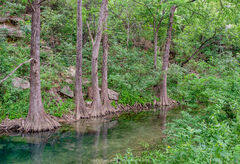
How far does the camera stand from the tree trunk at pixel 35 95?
9.31 metres

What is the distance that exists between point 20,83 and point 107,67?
751 cm

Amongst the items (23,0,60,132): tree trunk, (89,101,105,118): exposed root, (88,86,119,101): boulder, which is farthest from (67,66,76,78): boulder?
(23,0,60,132): tree trunk

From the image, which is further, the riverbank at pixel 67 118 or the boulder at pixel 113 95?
the boulder at pixel 113 95

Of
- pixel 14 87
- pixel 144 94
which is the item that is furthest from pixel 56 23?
pixel 144 94

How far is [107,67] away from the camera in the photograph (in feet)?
56.1

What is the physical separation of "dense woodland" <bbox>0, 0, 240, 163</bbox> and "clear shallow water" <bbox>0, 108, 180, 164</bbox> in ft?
Answer: 2.39

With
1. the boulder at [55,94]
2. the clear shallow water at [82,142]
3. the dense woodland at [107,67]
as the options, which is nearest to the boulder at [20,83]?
the dense woodland at [107,67]

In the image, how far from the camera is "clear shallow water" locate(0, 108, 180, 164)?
7.13 metres

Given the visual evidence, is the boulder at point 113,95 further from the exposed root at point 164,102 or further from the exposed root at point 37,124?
the exposed root at point 37,124

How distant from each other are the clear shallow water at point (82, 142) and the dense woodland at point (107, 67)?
2.39 feet

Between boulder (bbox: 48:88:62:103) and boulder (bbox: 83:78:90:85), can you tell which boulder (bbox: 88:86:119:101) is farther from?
boulder (bbox: 48:88:62:103)

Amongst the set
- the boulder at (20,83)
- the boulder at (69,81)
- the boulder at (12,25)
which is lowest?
the boulder at (20,83)

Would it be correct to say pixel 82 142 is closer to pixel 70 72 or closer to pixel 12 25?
pixel 70 72

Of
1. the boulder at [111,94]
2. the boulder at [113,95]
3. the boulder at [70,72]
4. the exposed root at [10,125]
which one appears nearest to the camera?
the exposed root at [10,125]
